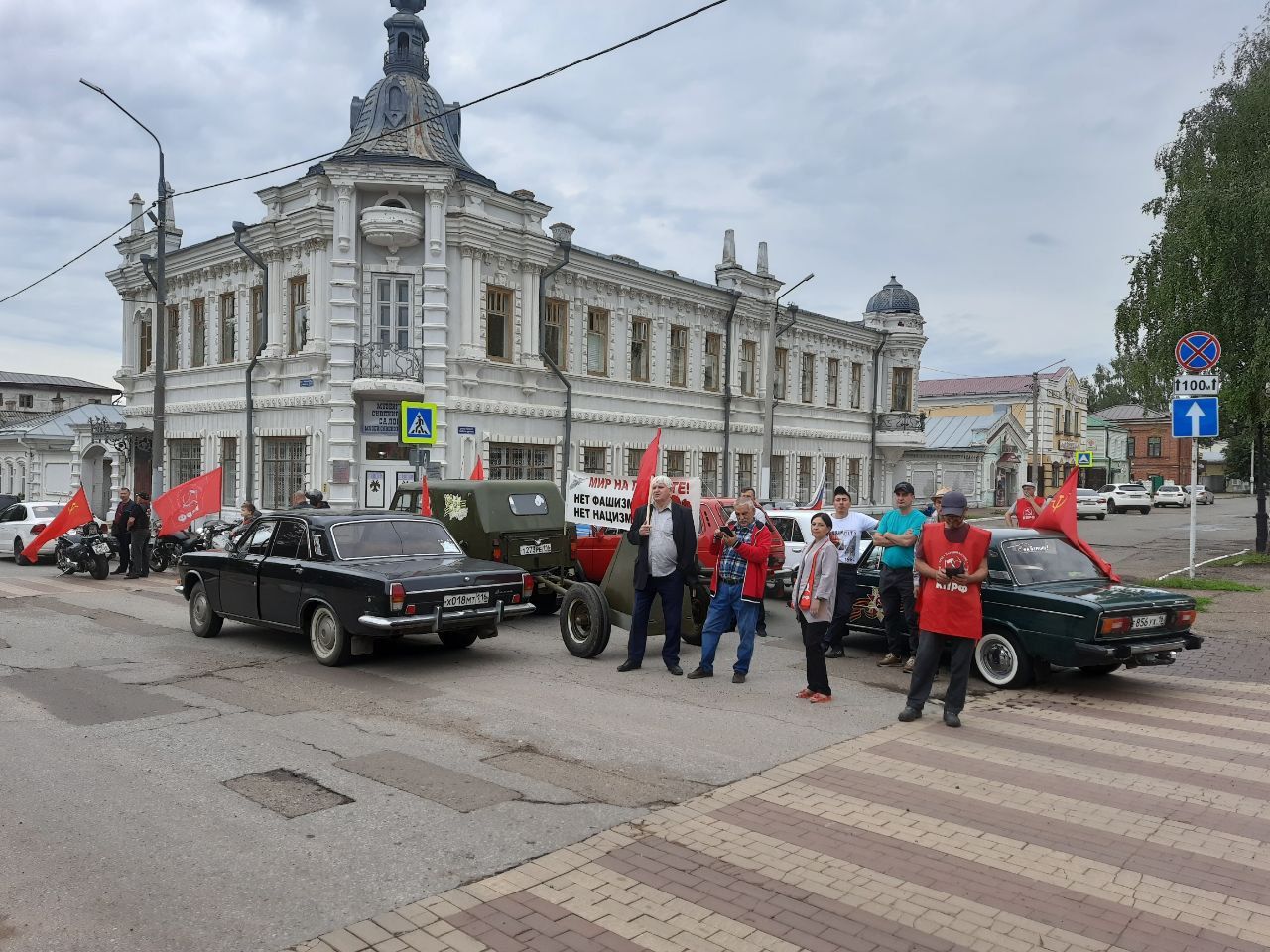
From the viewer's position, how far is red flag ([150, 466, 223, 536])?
18.0 meters

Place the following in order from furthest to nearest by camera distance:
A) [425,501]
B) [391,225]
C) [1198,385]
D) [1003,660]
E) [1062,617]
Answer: [391,225]
[1198,385]
[425,501]
[1003,660]
[1062,617]

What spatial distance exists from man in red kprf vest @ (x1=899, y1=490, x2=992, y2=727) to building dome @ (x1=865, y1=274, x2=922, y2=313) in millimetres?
33580

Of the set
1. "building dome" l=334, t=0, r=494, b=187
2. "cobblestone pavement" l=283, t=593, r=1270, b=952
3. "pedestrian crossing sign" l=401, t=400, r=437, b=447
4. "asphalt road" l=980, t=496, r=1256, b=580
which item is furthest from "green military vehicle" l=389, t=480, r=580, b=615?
"building dome" l=334, t=0, r=494, b=187

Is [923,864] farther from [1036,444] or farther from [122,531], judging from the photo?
[1036,444]

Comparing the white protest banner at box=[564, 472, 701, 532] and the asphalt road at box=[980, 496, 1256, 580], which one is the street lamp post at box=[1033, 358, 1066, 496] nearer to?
the asphalt road at box=[980, 496, 1256, 580]

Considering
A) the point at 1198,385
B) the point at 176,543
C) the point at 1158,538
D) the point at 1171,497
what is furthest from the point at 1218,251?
the point at 1171,497

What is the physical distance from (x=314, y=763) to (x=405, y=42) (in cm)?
2423

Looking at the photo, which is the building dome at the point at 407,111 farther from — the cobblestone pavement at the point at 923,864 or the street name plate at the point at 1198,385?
the cobblestone pavement at the point at 923,864

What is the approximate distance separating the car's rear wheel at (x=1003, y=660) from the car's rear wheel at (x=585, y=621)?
3757 millimetres

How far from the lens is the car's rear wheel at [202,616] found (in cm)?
1154

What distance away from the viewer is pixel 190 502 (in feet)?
59.9

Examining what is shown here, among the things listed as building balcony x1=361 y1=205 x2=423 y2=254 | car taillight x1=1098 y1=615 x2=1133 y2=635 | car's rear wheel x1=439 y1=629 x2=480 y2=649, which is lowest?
car's rear wheel x1=439 y1=629 x2=480 y2=649

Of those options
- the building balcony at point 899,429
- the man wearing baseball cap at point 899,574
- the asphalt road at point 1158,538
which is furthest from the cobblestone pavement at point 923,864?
the building balcony at point 899,429

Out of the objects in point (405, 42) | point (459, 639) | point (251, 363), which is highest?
point (405, 42)
